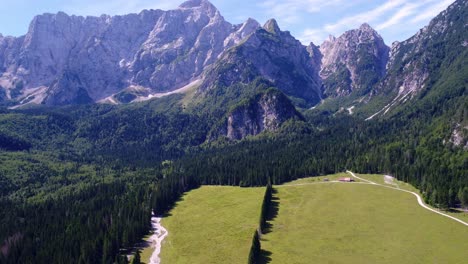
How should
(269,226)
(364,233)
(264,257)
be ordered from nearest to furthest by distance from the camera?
(264,257), (364,233), (269,226)

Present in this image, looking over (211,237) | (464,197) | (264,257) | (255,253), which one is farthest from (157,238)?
(464,197)

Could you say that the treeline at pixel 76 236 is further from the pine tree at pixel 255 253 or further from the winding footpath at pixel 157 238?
the pine tree at pixel 255 253

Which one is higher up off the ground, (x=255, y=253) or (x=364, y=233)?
(x=364, y=233)

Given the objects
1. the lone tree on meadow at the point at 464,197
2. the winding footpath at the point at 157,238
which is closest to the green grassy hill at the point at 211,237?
the winding footpath at the point at 157,238

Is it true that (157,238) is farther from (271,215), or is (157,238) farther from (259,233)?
(271,215)

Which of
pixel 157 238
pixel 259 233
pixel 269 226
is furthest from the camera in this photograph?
pixel 157 238

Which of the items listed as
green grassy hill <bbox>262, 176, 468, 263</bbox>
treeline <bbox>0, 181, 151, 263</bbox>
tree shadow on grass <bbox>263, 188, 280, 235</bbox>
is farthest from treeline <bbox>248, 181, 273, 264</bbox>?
treeline <bbox>0, 181, 151, 263</bbox>

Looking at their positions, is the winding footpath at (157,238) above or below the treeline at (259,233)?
below

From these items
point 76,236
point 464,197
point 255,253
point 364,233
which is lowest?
point 255,253

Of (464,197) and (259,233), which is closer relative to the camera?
(259,233)
